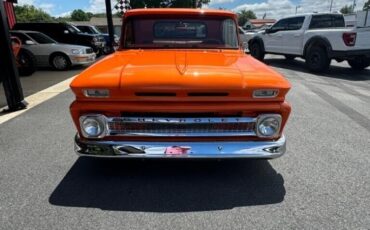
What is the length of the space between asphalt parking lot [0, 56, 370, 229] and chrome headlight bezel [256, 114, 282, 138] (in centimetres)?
58

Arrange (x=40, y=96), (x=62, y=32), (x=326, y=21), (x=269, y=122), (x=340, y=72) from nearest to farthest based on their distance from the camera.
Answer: (x=269, y=122) → (x=40, y=96) → (x=340, y=72) → (x=326, y=21) → (x=62, y=32)

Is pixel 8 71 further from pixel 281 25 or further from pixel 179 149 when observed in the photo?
pixel 281 25

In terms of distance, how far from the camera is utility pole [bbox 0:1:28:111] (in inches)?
257

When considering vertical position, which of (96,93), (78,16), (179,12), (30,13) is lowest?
(78,16)

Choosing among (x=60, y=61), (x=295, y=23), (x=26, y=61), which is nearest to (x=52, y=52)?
(x=60, y=61)

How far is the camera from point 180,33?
481 centimetres

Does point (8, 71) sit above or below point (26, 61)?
above

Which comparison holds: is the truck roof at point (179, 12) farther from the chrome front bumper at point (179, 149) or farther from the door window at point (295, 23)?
the door window at point (295, 23)

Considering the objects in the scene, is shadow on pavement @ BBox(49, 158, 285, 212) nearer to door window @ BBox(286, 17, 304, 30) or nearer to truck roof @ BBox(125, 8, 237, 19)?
truck roof @ BBox(125, 8, 237, 19)

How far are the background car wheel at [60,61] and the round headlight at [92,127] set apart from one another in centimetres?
1045

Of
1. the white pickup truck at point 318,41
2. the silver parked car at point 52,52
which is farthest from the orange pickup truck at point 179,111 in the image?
the silver parked car at point 52,52

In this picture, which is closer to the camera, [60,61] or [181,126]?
[181,126]

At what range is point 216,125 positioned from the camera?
331cm

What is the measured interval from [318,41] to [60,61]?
886cm
